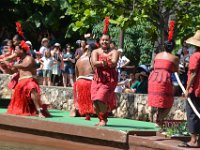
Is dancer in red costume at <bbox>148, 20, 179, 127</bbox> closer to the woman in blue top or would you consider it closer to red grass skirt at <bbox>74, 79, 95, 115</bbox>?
red grass skirt at <bbox>74, 79, 95, 115</bbox>

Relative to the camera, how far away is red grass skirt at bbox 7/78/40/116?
12.4 m

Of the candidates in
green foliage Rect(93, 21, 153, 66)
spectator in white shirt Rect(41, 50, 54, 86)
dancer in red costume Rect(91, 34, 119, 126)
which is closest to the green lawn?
dancer in red costume Rect(91, 34, 119, 126)

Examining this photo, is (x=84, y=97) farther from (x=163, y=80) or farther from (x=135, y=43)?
(x=135, y=43)

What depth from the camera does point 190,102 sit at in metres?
9.41

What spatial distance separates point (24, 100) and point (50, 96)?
2.70 metres

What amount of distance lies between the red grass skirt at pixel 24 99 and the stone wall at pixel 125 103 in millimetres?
1762

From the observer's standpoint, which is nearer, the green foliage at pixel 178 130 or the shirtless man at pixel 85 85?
the green foliage at pixel 178 130

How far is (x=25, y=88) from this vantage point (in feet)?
40.7

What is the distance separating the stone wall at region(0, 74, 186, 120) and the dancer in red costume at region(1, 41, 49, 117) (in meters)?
1.67

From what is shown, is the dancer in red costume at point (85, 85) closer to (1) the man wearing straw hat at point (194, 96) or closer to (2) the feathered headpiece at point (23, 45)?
(2) the feathered headpiece at point (23, 45)

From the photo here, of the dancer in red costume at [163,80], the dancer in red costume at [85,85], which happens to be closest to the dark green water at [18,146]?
the dancer in red costume at [85,85]

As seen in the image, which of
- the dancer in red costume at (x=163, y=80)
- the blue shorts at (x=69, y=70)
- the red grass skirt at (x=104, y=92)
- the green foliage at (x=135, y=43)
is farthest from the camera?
the green foliage at (x=135, y=43)

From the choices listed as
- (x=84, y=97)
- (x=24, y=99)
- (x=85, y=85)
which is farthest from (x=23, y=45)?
(x=84, y=97)

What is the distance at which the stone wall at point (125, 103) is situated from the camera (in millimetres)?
12477
